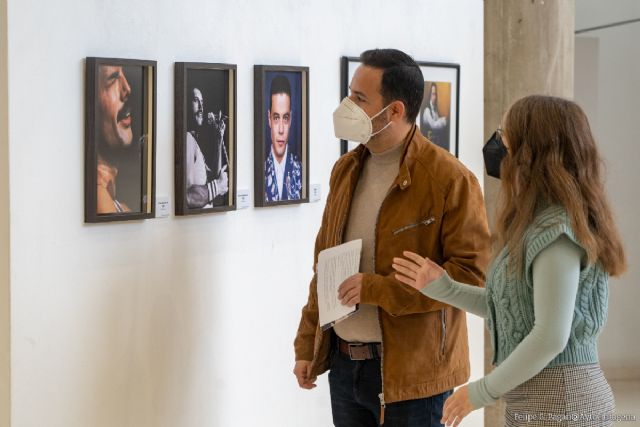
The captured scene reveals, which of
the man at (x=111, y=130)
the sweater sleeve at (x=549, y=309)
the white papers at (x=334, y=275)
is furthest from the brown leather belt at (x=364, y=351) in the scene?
the man at (x=111, y=130)

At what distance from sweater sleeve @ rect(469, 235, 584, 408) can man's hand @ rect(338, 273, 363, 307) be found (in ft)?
2.70

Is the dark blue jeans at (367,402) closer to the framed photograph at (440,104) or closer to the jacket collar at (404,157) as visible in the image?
the jacket collar at (404,157)

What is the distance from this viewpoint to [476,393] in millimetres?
2896

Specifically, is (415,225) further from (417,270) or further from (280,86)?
(280,86)

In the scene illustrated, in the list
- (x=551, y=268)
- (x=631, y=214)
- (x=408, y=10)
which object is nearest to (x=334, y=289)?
(x=551, y=268)

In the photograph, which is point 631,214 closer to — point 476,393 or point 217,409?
point 217,409

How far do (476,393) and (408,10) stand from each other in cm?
311

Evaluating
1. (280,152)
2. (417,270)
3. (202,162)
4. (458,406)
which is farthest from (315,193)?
(458,406)

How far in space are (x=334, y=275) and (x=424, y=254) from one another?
1.17 ft

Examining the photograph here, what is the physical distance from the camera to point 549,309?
2742mm

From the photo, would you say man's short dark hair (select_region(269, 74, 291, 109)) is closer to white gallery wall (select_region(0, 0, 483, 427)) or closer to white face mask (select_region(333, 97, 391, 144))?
Answer: white gallery wall (select_region(0, 0, 483, 427))

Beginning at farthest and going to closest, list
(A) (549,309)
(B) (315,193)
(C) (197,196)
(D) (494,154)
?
(B) (315,193), (C) (197,196), (D) (494,154), (A) (549,309)

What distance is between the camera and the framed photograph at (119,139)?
3.80 m

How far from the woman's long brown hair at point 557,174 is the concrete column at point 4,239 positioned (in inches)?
71.1
